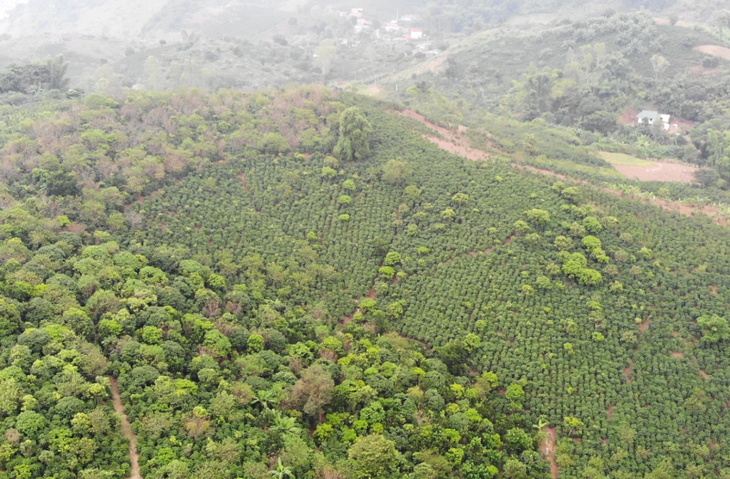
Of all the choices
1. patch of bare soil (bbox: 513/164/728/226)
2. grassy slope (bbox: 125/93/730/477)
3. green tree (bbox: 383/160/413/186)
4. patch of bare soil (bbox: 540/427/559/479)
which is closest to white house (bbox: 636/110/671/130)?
patch of bare soil (bbox: 513/164/728/226)

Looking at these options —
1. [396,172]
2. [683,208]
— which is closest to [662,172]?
[683,208]

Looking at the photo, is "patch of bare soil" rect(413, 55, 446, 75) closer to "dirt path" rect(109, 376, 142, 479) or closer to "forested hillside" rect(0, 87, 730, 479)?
"forested hillside" rect(0, 87, 730, 479)

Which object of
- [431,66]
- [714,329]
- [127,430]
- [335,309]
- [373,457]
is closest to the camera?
[373,457]

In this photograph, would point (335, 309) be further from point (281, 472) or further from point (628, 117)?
point (628, 117)

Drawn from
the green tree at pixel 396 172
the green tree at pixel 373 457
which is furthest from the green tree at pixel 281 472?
the green tree at pixel 396 172

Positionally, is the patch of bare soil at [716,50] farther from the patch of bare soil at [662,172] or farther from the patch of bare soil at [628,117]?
the patch of bare soil at [662,172]

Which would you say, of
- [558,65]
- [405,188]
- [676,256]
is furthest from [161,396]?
[558,65]
